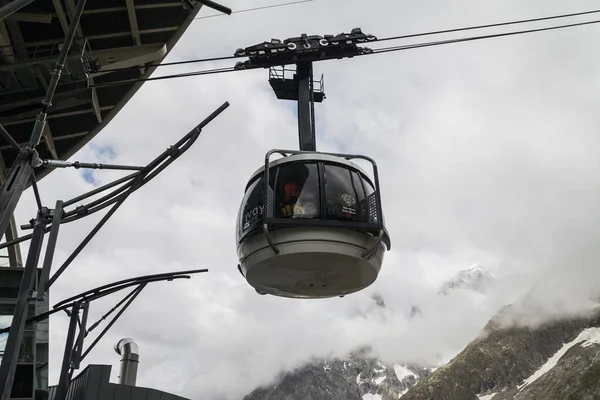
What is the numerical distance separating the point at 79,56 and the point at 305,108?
6.16m

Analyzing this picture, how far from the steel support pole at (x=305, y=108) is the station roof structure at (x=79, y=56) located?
454 cm

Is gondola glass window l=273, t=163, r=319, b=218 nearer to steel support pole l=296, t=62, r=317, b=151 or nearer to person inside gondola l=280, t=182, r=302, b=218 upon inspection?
person inside gondola l=280, t=182, r=302, b=218

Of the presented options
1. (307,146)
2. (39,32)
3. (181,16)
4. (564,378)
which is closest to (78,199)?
(307,146)

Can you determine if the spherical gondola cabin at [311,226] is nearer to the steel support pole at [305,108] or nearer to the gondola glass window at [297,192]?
the gondola glass window at [297,192]

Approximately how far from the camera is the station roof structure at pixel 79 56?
45.0 feet

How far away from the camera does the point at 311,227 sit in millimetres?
7734

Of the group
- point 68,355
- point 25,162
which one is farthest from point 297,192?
point 68,355

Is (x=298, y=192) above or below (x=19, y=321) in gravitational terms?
above

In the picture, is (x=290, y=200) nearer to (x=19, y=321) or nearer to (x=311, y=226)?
(x=311, y=226)

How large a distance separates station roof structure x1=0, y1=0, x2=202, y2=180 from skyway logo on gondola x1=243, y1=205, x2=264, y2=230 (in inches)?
245

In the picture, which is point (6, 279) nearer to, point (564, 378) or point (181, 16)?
point (181, 16)

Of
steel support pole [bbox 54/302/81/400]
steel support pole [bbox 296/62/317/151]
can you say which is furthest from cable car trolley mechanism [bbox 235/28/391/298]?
steel support pole [bbox 54/302/81/400]

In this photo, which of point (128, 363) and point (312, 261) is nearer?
point (312, 261)

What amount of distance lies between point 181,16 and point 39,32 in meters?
3.98
